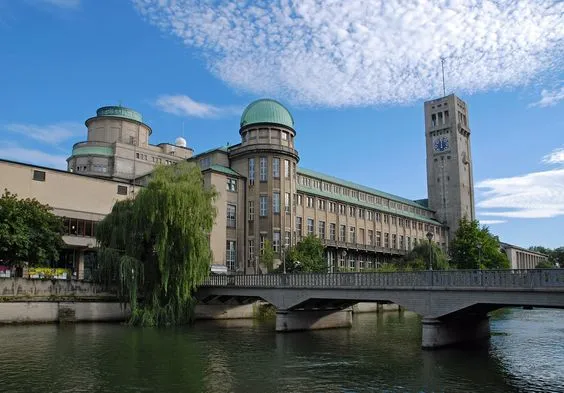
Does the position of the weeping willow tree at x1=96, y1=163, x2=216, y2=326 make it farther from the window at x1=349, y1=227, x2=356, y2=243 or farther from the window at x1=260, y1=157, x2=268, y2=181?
the window at x1=349, y1=227, x2=356, y2=243

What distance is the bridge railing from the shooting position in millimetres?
27062

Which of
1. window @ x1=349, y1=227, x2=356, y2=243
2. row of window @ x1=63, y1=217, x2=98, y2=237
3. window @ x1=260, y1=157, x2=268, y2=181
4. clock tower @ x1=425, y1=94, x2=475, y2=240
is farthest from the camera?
clock tower @ x1=425, y1=94, x2=475, y2=240

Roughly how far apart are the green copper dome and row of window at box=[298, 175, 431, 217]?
52.0ft

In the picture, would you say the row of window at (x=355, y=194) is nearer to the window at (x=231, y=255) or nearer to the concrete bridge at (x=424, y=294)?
the window at (x=231, y=255)

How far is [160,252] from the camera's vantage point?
142 feet

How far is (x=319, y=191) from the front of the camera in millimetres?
87062

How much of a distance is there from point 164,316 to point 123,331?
4.34 metres

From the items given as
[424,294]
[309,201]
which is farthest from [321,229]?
[424,294]

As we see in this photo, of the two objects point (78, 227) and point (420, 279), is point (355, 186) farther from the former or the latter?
point (420, 279)

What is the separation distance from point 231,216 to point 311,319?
27074 millimetres

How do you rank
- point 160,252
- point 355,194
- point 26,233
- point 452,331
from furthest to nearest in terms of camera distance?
point 355,194 < point 26,233 < point 160,252 < point 452,331

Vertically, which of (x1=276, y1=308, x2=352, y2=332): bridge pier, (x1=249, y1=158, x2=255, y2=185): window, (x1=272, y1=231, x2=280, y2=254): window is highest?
(x1=249, y1=158, x2=255, y2=185): window

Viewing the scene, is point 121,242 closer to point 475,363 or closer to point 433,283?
point 433,283

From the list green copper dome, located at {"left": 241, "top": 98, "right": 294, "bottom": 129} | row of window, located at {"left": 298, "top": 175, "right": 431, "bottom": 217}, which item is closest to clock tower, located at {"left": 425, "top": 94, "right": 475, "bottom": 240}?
row of window, located at {"left": 298, "top": 175, "right": 431, "bottom": 217}
